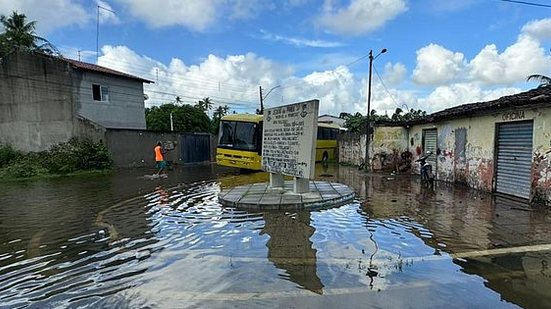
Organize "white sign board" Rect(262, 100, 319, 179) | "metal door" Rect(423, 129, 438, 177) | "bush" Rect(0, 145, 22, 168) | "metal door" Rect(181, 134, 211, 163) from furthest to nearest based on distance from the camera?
1. "metal door" Rect(181, 134, 211, 163)
2. "bush" Rect(0, 145, 22, 168)
3. "metal door" Rect(423, 129, 438, 177)
4. "white sign board" Rect(262, 100, 319, 179)

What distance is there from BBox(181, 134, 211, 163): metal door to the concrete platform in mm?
15231

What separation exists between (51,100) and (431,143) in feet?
75.7

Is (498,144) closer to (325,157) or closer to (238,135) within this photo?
(238,135)

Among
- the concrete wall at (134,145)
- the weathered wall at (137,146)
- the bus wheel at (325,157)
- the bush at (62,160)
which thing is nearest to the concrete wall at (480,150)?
the bus wheel at (325,157)

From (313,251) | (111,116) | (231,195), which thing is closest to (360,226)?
(313,251)

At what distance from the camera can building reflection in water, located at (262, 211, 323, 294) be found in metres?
4.40

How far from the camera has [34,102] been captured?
23625 millimetres

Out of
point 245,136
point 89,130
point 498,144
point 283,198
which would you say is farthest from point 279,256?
point 89,130

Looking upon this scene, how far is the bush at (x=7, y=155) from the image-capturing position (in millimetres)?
21312

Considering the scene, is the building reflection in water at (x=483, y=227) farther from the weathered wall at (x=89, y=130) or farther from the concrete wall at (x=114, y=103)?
the concrete wall at (x=114, y=103)

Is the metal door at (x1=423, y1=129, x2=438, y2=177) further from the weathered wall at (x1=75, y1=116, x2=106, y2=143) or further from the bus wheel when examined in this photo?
the weathered wall at (x1=75, y1=116, x2=106, y2=143)

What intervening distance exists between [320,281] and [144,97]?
2684cm

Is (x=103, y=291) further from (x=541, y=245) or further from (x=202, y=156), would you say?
(x=202, y=156)

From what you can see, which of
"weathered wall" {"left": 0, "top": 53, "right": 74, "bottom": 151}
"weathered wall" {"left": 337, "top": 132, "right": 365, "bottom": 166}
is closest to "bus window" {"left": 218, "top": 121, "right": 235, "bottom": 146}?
"weathered wall" {"left": 337, "top": 132, "right": 365, "bottom": 166}
